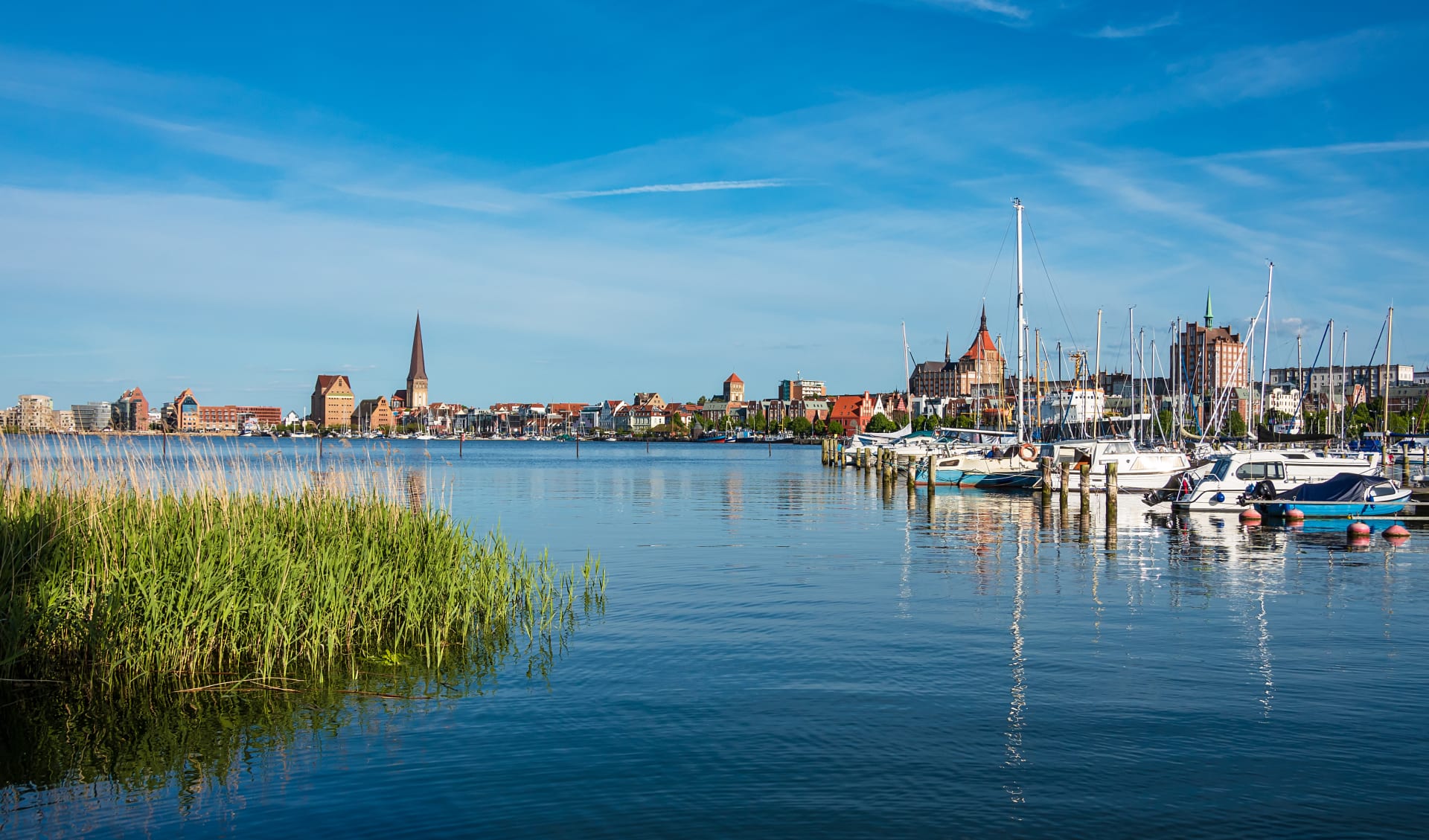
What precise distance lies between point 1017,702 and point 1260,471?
117ft

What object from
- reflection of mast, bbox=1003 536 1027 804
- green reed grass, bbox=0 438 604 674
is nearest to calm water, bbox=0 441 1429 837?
reflection of mast, bbox=1003 536 1027 804

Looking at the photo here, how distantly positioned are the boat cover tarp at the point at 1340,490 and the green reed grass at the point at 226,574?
31464 mm

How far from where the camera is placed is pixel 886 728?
41.0 ft

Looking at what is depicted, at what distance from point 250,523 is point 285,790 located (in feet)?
23.5

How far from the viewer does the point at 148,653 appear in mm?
13031

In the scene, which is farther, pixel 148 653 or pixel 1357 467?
pixel 1357 467

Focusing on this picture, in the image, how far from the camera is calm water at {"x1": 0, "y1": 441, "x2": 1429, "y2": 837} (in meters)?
9.80

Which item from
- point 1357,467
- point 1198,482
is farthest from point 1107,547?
point 1357,467

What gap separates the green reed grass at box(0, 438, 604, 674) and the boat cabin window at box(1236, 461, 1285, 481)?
33.6 meters

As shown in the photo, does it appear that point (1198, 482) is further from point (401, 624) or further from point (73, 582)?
point (73, 582)

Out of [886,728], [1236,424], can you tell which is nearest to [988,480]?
[886,728]

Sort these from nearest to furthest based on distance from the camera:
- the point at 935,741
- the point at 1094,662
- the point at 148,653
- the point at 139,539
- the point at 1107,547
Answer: the point at 935,741
the point at 148,653
the point at 139,539
the point at 1094,662
the point at 1107,547

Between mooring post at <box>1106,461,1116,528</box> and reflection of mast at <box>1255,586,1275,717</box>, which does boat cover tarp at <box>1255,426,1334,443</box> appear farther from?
reflection of mast at <box>1255,586,1275,717</box>

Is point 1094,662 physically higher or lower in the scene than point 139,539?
lower
